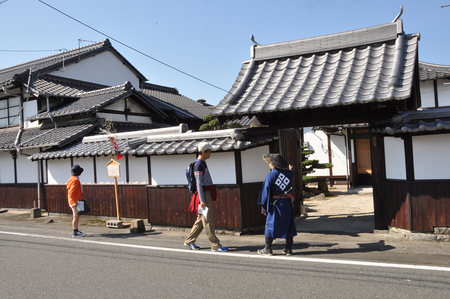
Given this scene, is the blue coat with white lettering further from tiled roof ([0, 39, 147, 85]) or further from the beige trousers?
tiled roof ([0, 39, 147, 85])

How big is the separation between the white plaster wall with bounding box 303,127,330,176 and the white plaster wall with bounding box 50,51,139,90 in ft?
39.5

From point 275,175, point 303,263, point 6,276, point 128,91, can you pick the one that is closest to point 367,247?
point 303,263

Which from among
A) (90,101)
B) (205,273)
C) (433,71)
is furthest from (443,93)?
(90,101)

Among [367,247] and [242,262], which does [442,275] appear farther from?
[242,262]

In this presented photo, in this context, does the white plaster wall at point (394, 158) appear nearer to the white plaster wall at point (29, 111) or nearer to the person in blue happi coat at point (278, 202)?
the person in blue happi coat at point (278, 202)

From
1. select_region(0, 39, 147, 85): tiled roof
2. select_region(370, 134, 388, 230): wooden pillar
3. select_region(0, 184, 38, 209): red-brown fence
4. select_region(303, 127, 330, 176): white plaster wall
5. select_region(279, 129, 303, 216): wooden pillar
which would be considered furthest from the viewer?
select_region(303, 127, 330, 176): white plaster wall

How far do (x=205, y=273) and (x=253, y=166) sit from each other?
3832mm

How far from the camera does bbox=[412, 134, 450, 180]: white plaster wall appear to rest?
704 centimetres

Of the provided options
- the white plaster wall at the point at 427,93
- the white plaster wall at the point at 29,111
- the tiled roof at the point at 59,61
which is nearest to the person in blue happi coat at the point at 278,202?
the white plaster wall at the point at 427,93

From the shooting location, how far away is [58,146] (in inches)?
538

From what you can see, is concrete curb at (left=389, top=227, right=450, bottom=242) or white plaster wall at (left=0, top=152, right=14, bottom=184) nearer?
concrete curb at (left=389, top=227, right=450, bottom=242)

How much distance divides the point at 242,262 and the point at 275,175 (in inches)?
64.6

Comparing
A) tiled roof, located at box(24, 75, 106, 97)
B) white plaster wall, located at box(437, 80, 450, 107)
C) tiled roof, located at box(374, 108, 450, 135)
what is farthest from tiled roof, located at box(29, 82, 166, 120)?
white plaster wall, located at box(437, 80, 450, 107)

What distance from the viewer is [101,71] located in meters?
21.1
